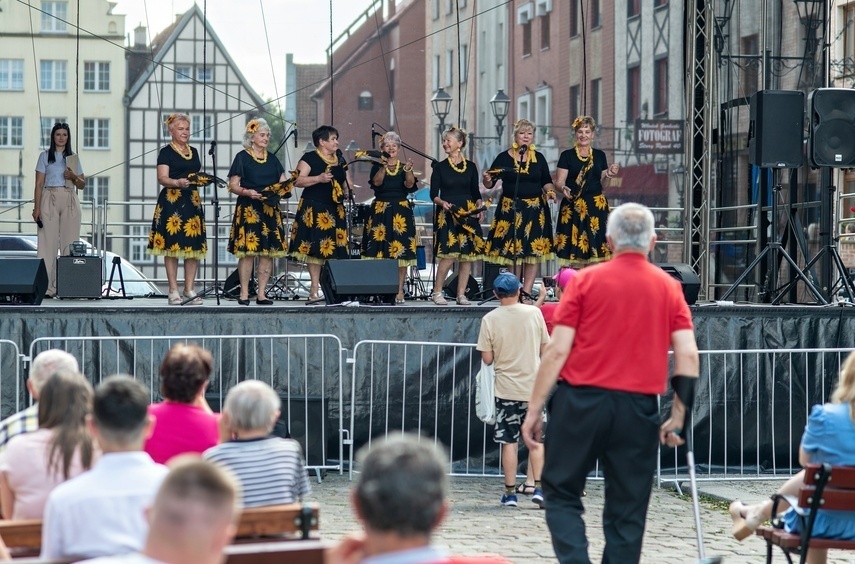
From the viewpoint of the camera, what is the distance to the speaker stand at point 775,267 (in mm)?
10539

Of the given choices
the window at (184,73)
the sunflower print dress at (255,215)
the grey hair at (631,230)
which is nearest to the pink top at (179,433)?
the grey hair at (631,230)

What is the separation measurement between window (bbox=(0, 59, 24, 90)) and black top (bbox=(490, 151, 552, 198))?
5.85 metres

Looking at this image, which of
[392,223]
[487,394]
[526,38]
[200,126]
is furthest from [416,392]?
[526,38]

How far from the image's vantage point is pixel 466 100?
1491 centimetres

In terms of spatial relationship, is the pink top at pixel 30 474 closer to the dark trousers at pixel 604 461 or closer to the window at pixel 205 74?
the dark trousers at pixel 604 461

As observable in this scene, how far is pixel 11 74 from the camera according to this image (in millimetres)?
14250

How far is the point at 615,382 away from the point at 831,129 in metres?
6.62

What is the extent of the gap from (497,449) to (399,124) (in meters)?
5.56

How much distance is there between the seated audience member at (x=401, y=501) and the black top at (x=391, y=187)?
863cm

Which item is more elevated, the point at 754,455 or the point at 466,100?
the point at 466,100

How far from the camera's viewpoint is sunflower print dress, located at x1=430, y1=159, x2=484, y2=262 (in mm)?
11266

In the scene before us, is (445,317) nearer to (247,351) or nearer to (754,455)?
(247,351)

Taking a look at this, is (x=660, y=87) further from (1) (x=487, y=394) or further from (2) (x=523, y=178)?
(1) (x=487, y=394)

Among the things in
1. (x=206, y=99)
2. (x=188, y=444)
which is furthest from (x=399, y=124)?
(x=188, y=444)
